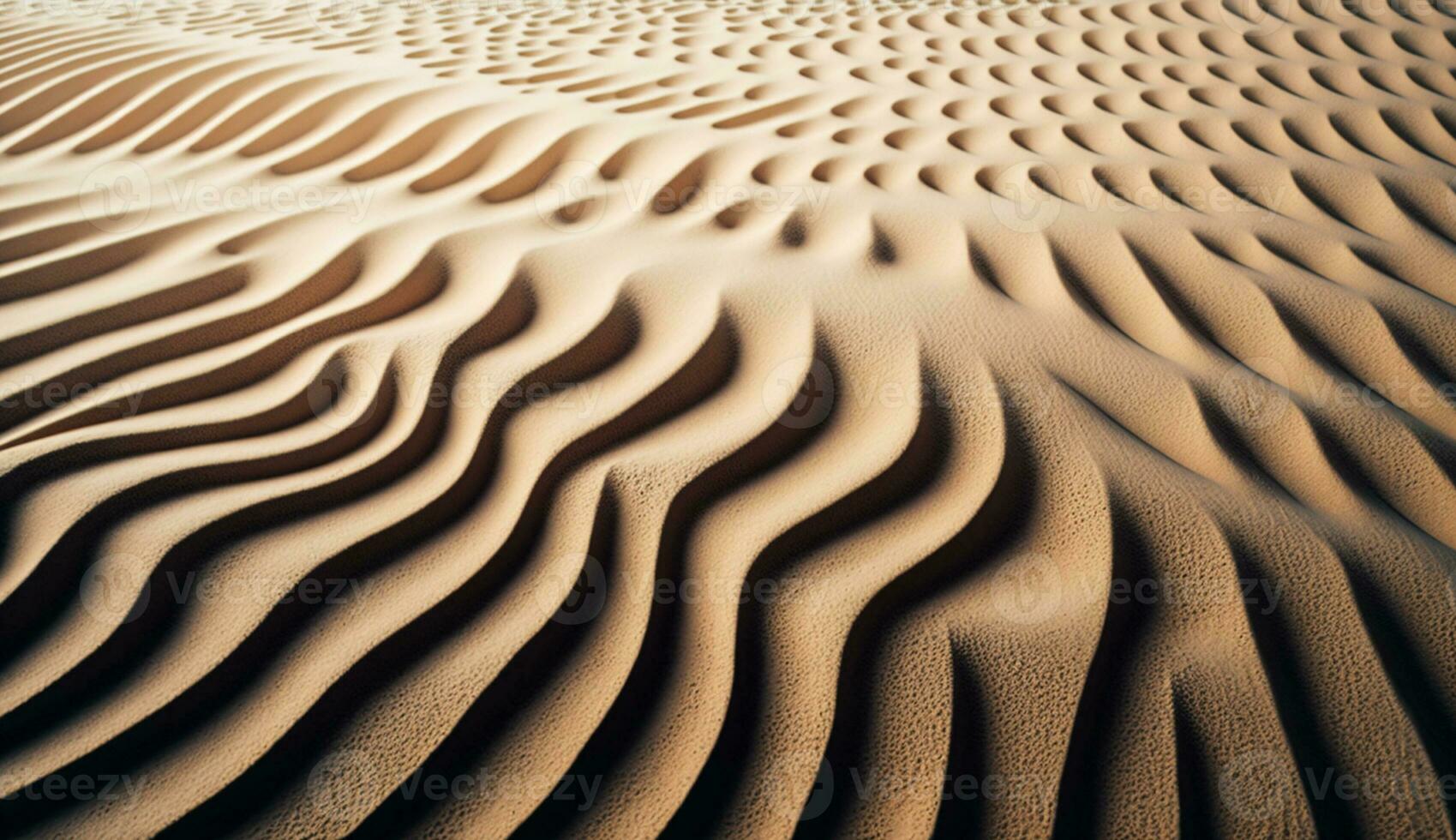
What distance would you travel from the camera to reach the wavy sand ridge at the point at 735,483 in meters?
1.06

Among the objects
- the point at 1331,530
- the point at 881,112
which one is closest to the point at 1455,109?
the point at 881,112

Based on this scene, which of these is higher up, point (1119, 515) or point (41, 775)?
point (1119, 515)

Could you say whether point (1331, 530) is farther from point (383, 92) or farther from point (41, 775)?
point (383, 92)

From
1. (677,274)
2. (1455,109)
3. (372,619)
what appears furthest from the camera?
(1455,109)

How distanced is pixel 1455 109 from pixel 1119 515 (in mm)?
2483

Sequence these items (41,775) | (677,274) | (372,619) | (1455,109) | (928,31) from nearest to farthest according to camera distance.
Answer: (41,775)
(372,619)
(677,274)
(1455,109)
(928,31)

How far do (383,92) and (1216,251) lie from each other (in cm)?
254

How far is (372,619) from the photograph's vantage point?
3.99ft

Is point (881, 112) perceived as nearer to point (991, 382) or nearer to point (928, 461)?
point (991, 382)

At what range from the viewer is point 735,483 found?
1.39 m

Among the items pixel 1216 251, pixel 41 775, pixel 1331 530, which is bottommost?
pixel 41 775

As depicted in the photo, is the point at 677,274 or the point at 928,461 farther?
the point at 677,274


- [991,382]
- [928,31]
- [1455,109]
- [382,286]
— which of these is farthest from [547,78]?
[1455,109]

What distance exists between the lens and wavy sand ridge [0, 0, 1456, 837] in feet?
3.49
